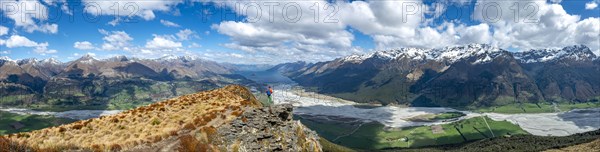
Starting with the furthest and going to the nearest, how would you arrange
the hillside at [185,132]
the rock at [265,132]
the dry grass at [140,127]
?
the rock at [265,132], the hillside at [185,132], the dry grass at [140,127]

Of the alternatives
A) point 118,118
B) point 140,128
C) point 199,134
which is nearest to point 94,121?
point 118,118

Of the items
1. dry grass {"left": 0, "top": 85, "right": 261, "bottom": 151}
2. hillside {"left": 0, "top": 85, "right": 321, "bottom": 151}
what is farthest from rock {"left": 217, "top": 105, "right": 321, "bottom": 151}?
dry grass {"left": 0, "top": 85, "right": 261, "bottom": 151}

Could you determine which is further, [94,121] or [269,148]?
[94,121]

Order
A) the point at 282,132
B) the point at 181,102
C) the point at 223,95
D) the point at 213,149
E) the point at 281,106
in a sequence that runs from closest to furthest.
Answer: the point at 213,149 → the point at 282,132 → the point at 281,106 → the point at 181,102 → the point at 223,95

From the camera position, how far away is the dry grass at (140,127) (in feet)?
110

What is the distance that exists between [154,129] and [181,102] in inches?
570

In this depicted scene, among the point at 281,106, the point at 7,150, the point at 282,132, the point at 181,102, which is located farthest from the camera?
the point at 181,102

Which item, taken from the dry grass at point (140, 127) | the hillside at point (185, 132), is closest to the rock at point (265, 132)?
the hillside at point (185, 132)

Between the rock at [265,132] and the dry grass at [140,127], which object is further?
the rock at [265,132]

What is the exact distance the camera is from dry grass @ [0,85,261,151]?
33.6 metres

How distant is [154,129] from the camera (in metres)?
38.8

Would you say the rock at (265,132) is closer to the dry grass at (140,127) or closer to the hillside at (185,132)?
the hillside at (185,132)

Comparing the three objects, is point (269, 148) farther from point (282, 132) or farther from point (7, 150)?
point (7, 150)

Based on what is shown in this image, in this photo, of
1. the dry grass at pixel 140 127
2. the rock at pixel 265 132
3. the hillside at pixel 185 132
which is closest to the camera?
the dry grass at pixel 140 127
